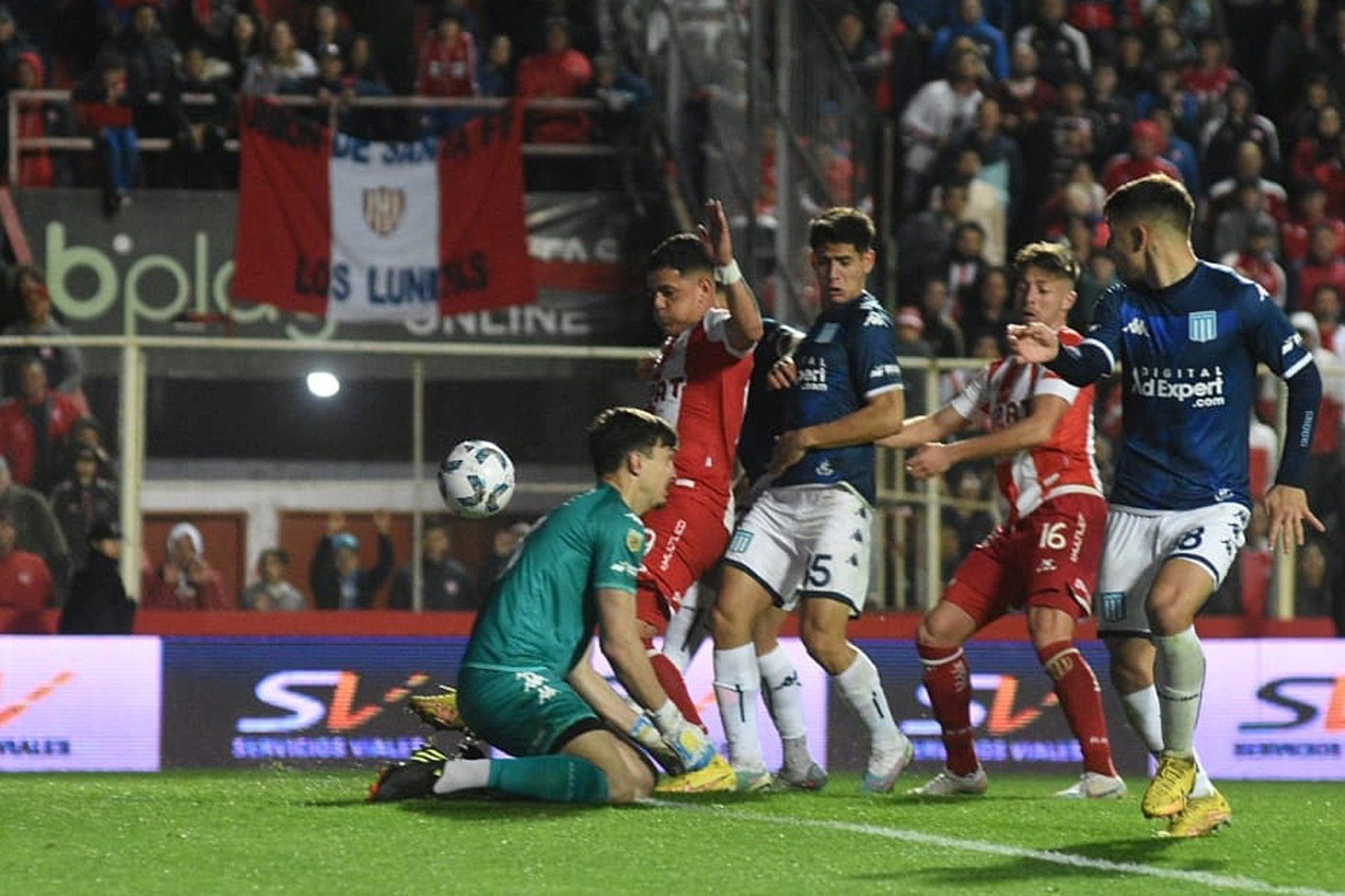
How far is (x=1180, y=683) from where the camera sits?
7758 mm

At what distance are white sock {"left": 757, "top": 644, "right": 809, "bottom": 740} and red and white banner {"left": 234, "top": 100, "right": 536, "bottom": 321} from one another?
695 cm

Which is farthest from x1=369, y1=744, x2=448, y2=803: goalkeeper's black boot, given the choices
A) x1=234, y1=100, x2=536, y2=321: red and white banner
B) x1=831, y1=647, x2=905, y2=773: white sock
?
x1=234, y1=100, x2=536, y2=321: red and white banner

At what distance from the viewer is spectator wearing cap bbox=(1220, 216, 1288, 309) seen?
696 inches

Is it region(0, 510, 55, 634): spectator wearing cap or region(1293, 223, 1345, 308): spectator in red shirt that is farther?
region(1293, 223, 1345, 308): spectator in red shirt

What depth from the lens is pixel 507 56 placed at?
1891cm

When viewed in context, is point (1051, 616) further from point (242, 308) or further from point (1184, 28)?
point (1184, 28)

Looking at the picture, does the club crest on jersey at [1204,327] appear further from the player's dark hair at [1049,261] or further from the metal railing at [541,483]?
the metal railing at [541,483]

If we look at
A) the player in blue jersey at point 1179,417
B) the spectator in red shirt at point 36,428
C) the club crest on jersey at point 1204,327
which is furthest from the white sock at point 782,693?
the spectator in red shirt at point 36,428

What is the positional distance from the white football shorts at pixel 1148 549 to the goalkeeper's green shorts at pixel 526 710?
1.75m

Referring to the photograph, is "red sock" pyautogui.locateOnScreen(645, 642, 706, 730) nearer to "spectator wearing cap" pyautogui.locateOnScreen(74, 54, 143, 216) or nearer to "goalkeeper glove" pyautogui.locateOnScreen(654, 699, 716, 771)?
"goalkeeper glove" pyautogui.locateOnScreen(654, 699, 716, 771)

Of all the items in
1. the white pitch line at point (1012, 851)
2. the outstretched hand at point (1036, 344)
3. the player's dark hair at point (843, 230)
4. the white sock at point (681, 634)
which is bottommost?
the white pitch line at point (1012, 851)

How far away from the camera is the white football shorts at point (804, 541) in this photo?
9.62 metres

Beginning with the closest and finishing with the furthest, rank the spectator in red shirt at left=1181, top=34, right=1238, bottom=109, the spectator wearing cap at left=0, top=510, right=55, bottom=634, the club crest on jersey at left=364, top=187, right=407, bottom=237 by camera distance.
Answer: the spectator wearing cap at left=0, top=510, right=55, bottom=634 → the club crest on jersey at left=364, top=187, right=407, bottom=237 → the spectator in red shirt at left=1181, top=34, right=1238, bottom=109

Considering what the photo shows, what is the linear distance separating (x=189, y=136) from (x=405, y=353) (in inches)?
171
